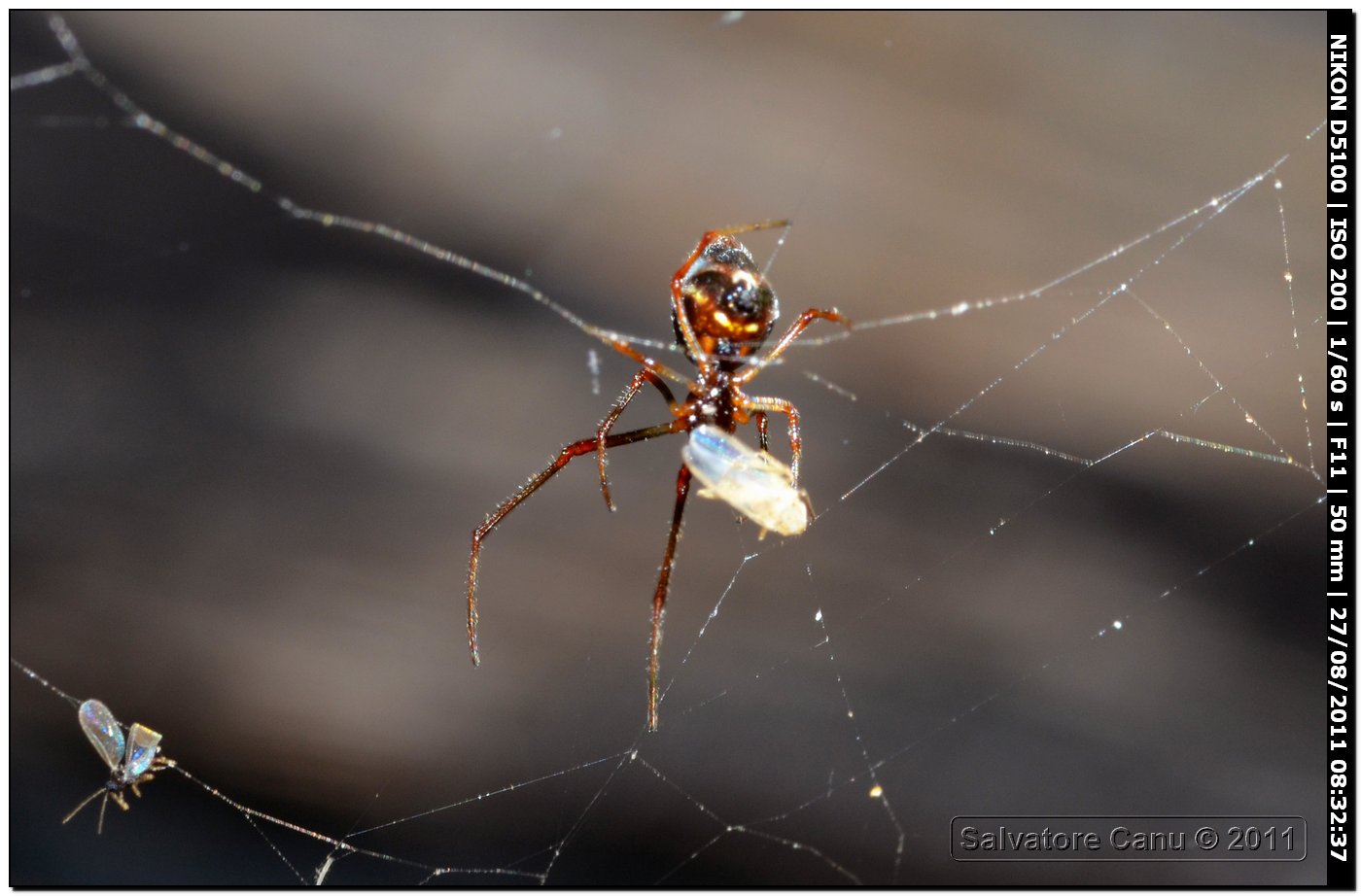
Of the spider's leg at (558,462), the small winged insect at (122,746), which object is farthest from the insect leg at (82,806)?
the spider's leg at (558,462)

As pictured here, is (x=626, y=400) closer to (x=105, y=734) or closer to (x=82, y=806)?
(x=105, y=734)

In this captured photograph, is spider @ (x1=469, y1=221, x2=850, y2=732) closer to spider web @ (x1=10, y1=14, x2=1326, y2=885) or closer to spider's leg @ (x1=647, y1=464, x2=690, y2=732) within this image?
spider's leg @ (x1=647, y1=464, x2=690, y2=732)

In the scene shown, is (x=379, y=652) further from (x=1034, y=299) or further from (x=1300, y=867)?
(x=1300, y=867)

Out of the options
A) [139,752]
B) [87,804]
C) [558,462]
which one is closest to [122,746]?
[139,752]

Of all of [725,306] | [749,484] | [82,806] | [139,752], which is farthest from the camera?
[82,806]

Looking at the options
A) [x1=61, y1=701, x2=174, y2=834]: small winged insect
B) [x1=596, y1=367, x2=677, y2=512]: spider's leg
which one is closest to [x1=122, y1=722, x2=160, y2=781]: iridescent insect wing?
[x1=61, y1=701, x2=174, y2=834]: small winged insect
